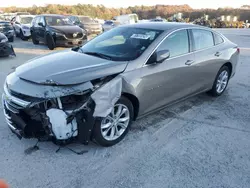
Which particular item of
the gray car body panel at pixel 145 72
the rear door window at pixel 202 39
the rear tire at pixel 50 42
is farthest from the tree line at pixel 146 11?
the gray car body panel at pixel 145 72

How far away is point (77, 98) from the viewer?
2.86m

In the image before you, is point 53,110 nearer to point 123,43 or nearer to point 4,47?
point 123,43

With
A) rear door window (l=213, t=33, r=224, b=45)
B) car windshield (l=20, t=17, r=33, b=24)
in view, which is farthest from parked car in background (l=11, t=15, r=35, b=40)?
rear door window (l=213, t=33, r=224, b=45)

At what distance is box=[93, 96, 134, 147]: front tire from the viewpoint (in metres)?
2.99

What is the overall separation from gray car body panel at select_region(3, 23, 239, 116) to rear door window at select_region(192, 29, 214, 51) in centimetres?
9

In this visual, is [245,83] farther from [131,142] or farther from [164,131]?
[131,142]

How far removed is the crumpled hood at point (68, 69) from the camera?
2826 millimetres

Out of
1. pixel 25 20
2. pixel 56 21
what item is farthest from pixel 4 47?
pixel 25 20

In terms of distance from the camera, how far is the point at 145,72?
329cm

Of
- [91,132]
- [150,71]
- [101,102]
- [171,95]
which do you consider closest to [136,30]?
[150,71]

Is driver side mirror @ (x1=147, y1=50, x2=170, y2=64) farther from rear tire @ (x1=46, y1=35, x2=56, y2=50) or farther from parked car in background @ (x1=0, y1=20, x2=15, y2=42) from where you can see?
parked car in background @ (x1=0, y1=20, x2=15, y2=42)

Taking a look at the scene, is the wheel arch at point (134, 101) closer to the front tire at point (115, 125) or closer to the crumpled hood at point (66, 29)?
the front tire at point (115, 125)

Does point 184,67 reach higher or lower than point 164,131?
higher

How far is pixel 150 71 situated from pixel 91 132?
3.93 ft
